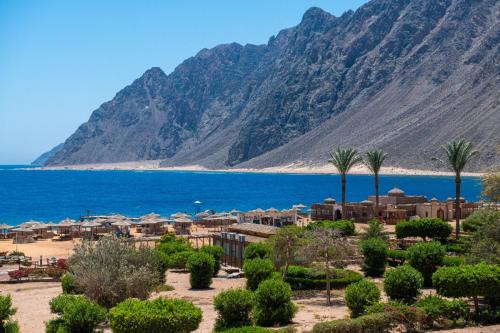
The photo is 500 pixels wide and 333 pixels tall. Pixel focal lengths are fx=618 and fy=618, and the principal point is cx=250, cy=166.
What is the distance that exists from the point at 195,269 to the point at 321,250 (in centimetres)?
713

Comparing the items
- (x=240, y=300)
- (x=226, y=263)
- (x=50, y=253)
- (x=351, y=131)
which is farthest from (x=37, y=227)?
(x=351, y=131)

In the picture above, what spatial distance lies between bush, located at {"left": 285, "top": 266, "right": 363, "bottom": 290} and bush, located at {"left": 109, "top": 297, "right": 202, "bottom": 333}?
13.2 meters

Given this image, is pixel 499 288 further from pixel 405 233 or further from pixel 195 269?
pixel 405 233

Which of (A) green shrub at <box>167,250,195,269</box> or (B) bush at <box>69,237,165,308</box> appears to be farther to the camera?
(A) green shrub at <box>167,250,195,269</box>

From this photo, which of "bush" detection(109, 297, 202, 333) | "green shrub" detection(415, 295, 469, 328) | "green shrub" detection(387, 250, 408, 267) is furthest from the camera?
"green shrub" detection(387, 250, 408, 267)

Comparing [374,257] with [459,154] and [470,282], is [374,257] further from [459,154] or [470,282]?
[459,154]

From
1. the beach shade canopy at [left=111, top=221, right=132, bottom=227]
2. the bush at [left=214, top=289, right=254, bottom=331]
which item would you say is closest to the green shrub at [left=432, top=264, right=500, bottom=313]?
the bush at [left=214, top=289, right=254, bottom=331]

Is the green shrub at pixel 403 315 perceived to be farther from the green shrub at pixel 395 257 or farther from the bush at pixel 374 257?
the green shrub at pixel 395 257

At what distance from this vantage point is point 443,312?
20.9 meters

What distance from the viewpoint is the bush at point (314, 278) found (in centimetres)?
3023

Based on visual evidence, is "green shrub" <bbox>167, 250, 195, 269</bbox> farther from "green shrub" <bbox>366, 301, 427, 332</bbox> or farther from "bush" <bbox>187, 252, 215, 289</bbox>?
"green shrub" <bbox>366, 301, 427, 332</bbox>

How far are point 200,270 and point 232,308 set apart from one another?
10.9m

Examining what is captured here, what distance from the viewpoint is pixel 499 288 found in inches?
850

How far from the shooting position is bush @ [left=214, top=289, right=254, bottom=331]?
20469 mm
